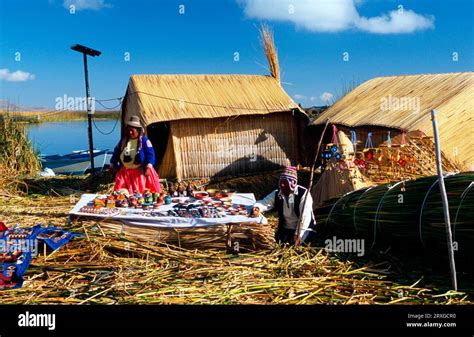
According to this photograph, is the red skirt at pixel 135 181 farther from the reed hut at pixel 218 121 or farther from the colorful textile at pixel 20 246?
the reed hut at pixel 218 121

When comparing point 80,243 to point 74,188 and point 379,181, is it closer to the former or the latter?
point 379,181

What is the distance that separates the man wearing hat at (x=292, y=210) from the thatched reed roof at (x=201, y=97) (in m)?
3.90

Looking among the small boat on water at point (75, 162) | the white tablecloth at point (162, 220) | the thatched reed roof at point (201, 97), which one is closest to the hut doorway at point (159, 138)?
the thatched reed roof at point (201, 97)

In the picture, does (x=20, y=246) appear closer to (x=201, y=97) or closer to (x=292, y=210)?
(x=292, y=210)

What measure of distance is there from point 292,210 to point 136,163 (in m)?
2.26

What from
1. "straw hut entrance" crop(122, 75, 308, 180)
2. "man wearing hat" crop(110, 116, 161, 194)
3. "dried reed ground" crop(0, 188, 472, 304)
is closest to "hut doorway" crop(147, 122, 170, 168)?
"straw hut entrance" crop(122, 75, 308, 180)

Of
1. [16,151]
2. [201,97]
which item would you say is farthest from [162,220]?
[16,151]

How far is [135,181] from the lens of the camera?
6.53 meters

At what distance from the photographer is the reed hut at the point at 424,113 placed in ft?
26.4

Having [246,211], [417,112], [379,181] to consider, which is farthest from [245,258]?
[417,112]
